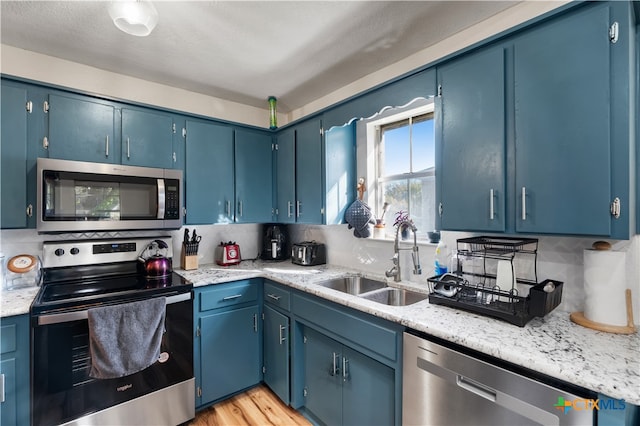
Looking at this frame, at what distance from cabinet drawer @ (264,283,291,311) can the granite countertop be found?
0.45 m

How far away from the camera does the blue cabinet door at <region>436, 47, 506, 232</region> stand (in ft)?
4.39

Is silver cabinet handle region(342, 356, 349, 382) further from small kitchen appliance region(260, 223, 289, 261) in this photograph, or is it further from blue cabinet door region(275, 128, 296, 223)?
small kitchen appliance region(260, 223, 289, 261)

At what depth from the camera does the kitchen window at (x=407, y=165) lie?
2.10 meters

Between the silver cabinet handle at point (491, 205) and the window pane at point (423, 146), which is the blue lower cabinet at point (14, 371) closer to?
the silver cabinet handle at point (491, 205)

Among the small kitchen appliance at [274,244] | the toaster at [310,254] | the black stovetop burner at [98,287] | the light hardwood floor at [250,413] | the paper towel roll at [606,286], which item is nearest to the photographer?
the paper towel roll at [606,286]

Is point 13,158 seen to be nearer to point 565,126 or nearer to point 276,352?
point 276,352

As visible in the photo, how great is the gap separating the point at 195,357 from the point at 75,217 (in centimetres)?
123

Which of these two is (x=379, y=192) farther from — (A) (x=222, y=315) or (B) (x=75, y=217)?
(B) (x=75, y=217)

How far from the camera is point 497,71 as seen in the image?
1335 mm

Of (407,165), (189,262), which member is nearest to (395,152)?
(407,165)

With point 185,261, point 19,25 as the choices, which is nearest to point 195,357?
point 185,261

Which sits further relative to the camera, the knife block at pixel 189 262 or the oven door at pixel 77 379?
the knife block at pixel 189 262

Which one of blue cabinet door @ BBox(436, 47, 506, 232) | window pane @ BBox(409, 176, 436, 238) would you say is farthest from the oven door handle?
window pane @ BBox(409, 176, 436, 238)

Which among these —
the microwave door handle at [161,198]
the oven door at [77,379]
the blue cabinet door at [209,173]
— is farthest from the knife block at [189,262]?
the oven door at [77,379]
